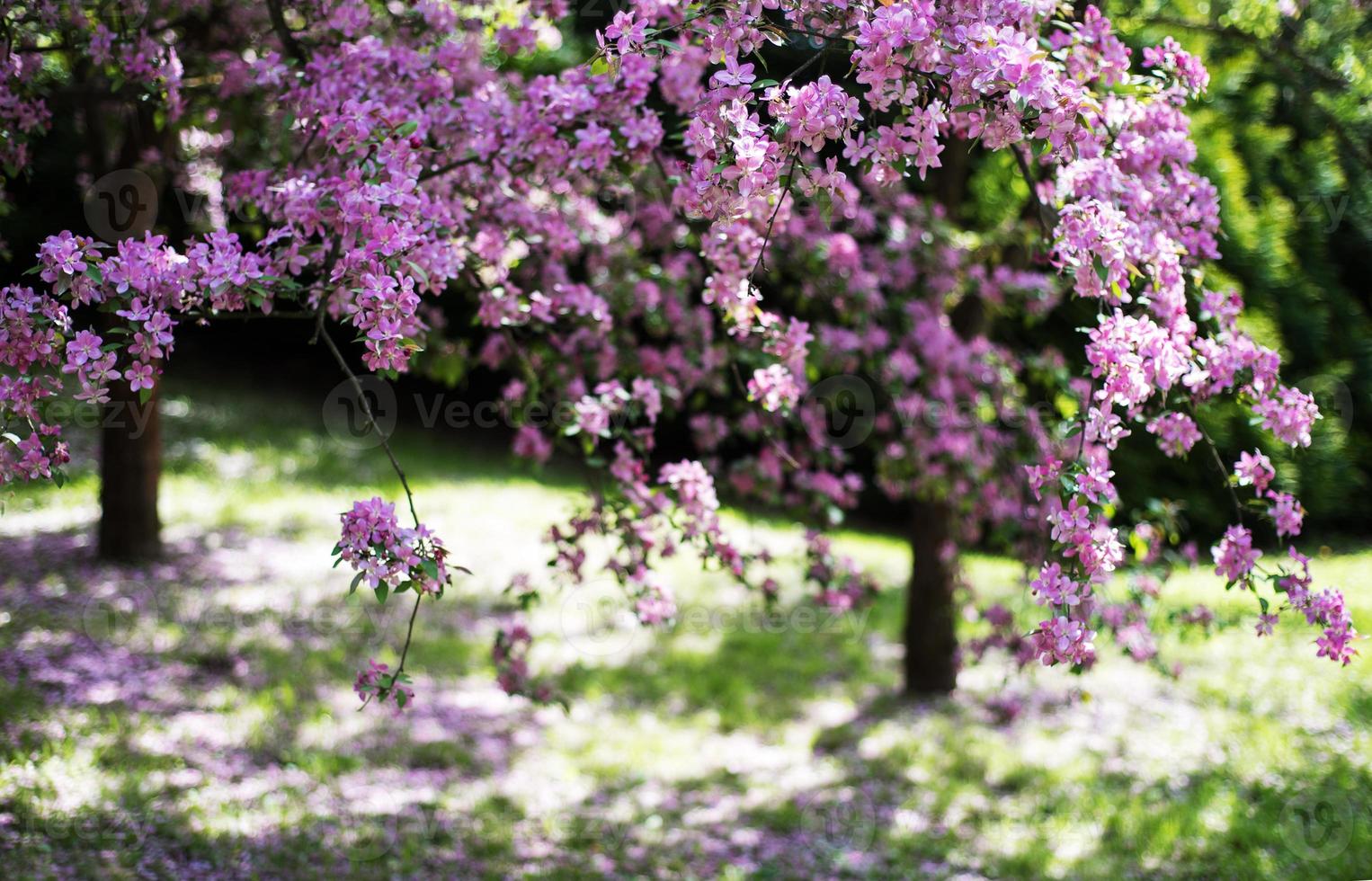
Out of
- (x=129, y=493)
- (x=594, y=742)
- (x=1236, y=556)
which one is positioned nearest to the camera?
(x=1236, y=556)

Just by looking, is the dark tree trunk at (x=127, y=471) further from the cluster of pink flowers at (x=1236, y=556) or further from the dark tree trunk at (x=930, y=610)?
the cluster of pink flowers at (x=1236, y=556)

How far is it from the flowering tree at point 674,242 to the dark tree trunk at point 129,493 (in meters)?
2.22

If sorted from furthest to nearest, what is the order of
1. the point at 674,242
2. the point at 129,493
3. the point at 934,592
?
the point at 129,493, the point at 934,592, the point at 674,242

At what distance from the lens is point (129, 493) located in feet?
21.0

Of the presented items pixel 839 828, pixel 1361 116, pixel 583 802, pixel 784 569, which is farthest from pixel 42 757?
pixel 1361 116

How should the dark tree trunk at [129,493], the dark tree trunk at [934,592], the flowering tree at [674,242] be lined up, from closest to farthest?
the flowering tree at [674,242]
the dark tree trunk at [934,592]
the dark tree trunk at [129,493]

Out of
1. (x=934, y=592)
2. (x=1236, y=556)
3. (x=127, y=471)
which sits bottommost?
(x=934, y=592)

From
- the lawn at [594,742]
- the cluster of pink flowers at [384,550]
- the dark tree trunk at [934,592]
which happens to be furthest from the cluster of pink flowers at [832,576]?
the dark tree trunk at [934,592]

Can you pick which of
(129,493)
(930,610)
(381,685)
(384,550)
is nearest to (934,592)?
(930,610)

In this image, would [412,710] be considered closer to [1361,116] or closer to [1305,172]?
[1361,116]

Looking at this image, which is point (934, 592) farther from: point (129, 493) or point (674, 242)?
point (129, 493)

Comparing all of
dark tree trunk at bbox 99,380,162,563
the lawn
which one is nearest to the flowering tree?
the lawn

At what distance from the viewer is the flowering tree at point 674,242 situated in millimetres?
2055

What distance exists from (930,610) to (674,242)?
2778mm
